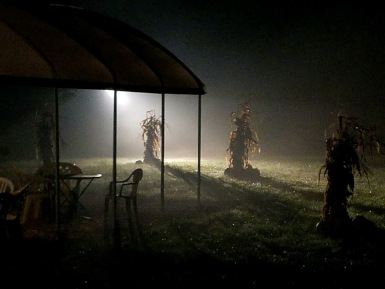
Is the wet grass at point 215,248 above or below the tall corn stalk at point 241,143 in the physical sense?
below

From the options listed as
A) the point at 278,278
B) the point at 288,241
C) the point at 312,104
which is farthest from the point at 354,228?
the point at 312,104

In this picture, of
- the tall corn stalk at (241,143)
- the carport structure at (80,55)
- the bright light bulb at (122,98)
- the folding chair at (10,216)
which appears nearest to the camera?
→ the folding chair at (10,216)

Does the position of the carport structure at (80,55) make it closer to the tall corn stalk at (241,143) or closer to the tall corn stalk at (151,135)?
the tall corn stalk at (241,143)

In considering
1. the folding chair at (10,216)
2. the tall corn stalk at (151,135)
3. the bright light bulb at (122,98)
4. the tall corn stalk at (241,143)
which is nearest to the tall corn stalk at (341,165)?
the folding chair at (10,216)

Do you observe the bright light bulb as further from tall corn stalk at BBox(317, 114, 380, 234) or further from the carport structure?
tall corn stalk at BBox(317, 114, 380, 234)

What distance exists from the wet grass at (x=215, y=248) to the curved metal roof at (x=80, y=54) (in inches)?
83.8

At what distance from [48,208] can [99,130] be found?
66.6 feet

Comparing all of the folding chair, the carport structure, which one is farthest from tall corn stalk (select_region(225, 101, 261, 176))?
the folding chair

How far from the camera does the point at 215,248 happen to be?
529 centimetres

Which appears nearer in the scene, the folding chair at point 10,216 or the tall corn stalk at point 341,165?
the folding chair at point 10,216

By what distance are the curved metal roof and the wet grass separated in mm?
2128

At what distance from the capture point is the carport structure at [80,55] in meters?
5.59

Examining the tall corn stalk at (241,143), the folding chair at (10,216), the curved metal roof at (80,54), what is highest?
the curved metal roof at (80,54)

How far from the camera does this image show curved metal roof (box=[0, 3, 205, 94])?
18.4 feet
